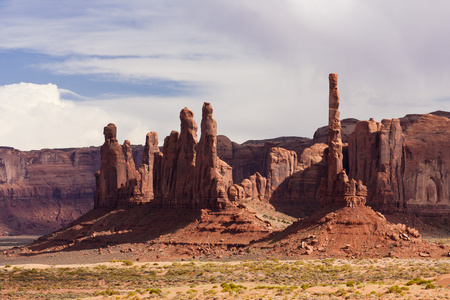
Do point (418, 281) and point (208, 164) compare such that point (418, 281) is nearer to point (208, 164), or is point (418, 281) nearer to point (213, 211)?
point (213, 211)

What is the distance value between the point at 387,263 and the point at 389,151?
209ft

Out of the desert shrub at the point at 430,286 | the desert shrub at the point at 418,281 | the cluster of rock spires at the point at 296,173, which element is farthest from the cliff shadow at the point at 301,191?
the desert shrub at the point at 430,286

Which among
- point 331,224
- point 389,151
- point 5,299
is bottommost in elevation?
point 5,299

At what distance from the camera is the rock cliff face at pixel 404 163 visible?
16075 centimetres

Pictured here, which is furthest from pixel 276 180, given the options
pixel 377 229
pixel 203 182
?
pixel 377 229

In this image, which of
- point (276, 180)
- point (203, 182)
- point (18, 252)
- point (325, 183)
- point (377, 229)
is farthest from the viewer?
point (276, 180)

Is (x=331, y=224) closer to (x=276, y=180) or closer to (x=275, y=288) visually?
(x=275, y=288)

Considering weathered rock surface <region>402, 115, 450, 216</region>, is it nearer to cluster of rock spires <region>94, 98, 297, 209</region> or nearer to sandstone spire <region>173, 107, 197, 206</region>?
cluster of rock spires <region>94, 98, 297, 209</region>

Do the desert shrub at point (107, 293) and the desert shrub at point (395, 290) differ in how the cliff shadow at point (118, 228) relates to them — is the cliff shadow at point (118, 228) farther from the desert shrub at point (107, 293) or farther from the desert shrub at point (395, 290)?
the desert shrub at point (395, 290)

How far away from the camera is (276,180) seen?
586ft

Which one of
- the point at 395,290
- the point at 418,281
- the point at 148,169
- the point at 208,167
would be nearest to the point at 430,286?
the point at 395,290

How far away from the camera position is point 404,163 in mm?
165625

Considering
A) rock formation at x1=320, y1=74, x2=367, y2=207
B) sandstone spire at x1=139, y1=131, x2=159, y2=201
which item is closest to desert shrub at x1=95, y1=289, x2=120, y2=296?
rock formation at x1=320, y1=74, x2=367, y2=207

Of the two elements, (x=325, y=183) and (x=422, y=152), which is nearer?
(x=325, y=183)
